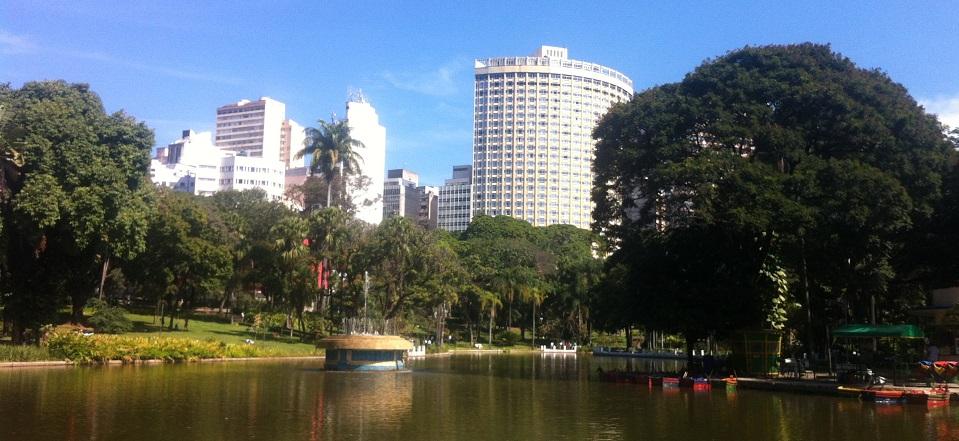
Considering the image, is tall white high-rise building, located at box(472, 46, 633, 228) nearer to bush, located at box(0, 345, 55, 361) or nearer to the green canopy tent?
bush, located at box(0, 345, 55, 361)

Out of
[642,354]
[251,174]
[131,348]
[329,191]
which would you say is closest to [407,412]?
[131,348]

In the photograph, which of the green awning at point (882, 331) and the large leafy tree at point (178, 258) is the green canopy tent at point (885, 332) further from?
the large leafy tree at point (178, 258)

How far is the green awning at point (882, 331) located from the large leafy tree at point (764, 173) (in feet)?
14.0

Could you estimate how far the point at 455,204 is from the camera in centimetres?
18650

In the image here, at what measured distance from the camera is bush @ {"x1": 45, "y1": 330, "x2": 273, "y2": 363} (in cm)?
3584

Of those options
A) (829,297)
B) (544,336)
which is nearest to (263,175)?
(544,336)

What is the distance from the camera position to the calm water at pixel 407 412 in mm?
16172

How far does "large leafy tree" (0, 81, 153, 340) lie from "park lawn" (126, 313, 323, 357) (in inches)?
357

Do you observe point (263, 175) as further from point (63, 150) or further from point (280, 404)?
point (280, 404)

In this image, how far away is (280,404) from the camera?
70.3ft

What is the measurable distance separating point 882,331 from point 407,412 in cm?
1891

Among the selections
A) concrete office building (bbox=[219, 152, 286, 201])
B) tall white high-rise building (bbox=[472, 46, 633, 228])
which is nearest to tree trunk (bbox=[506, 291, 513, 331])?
tall white high-rise building (bbox=[472, 46, 633, 228])

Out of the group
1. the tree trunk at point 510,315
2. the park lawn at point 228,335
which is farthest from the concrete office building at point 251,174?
the park lawn at point 228,335

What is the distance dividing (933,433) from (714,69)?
22.6 m
